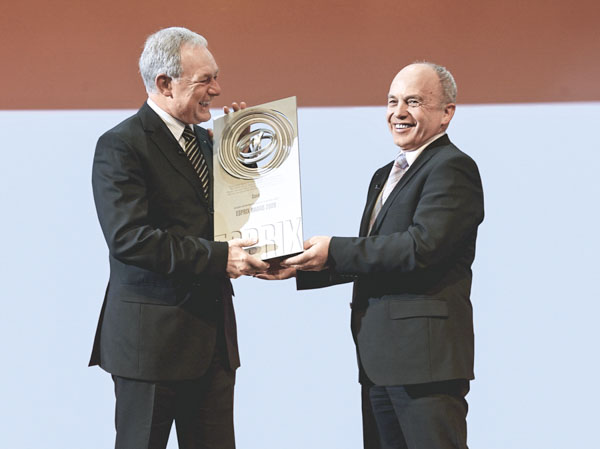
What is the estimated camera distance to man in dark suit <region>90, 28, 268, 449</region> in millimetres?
2127

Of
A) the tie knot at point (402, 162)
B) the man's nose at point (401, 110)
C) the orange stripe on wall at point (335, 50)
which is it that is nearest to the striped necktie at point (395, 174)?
the tie knot at point (402, 162)

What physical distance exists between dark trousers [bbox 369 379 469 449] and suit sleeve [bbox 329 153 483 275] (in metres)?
0.34

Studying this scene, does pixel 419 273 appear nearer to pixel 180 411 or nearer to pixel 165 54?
pixel 180 411

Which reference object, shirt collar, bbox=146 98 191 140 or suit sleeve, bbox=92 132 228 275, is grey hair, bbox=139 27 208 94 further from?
suit sleeve, bbox=92 132 228 275

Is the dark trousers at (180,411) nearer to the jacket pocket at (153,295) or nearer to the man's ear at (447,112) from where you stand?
the jacket pocket at (153,295)

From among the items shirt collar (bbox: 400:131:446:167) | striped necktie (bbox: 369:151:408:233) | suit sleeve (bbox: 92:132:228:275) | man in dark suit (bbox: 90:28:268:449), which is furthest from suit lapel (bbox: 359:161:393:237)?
suit sleeve (bbox: 92:132:228:275)

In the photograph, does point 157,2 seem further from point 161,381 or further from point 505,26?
point 161,381

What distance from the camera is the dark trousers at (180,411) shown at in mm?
2133

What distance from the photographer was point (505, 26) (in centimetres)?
332

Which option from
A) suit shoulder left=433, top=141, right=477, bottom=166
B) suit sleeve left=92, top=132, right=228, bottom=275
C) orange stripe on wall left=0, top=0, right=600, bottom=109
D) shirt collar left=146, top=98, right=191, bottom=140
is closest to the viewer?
suit sleeve left=92, top=132, right=228, bottom=275

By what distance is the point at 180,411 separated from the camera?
2.26 m

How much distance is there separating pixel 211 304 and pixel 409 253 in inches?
23.2

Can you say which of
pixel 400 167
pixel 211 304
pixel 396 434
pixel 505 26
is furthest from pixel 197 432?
pixel 505 26

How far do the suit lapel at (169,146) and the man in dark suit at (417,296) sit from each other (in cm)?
37
